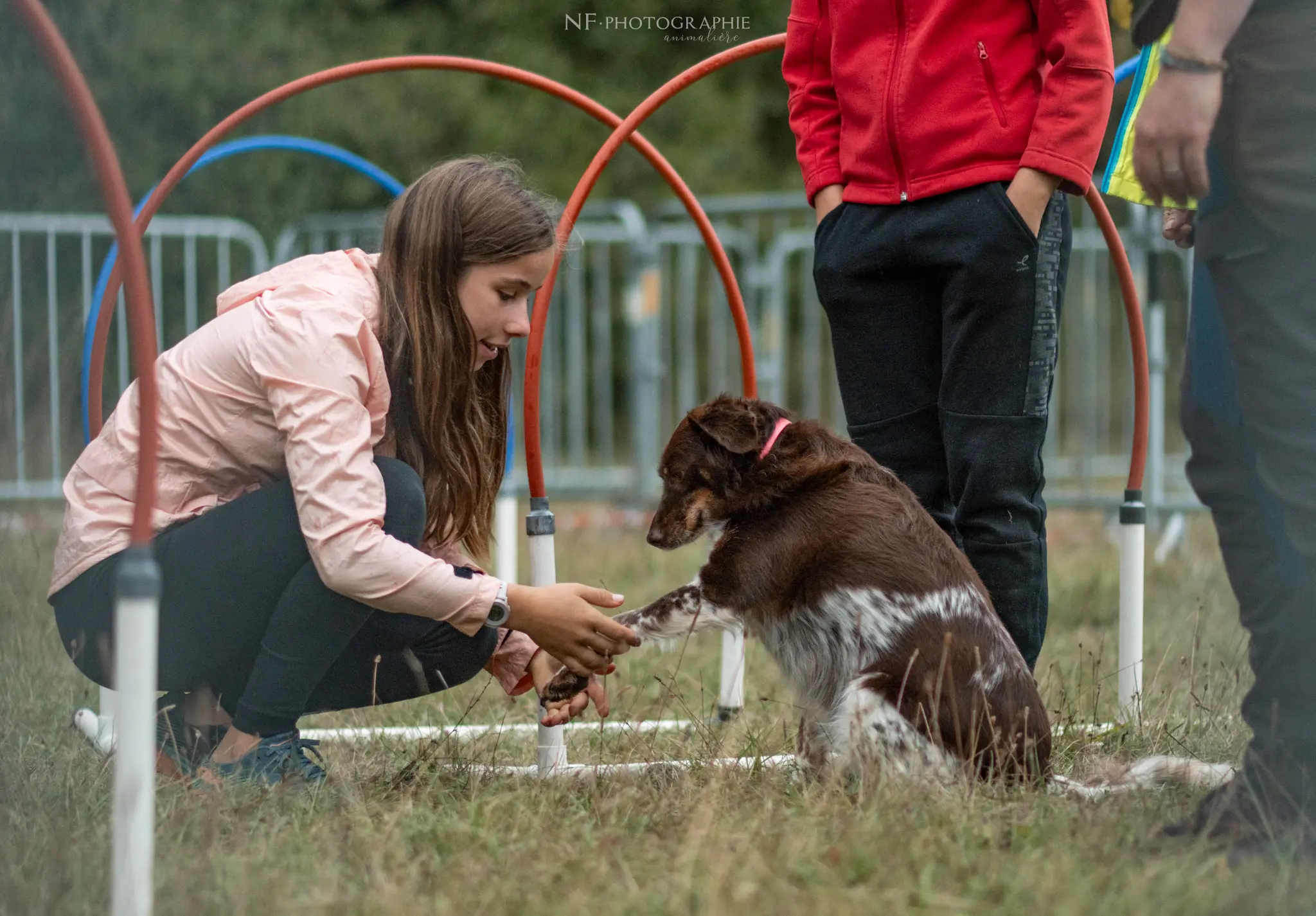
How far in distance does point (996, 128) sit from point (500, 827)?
6.41 ft

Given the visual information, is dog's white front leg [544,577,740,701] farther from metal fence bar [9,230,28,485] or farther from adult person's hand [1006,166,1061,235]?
metal fence bar [9,230,28,485]

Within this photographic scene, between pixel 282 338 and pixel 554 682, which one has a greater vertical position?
pixel 282 338

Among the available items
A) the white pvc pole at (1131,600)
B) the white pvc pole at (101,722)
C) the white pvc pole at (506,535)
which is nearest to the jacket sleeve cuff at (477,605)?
the white pvc pole at (101,722)

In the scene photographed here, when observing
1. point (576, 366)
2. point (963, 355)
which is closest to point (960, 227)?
point (963, 355)

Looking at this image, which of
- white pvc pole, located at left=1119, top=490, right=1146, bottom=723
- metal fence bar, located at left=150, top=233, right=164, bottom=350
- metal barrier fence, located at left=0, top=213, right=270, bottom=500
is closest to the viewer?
white pvc pole, located at left=1119, top=490, right=1146, bottom=723

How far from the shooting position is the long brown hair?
2916 millimetres

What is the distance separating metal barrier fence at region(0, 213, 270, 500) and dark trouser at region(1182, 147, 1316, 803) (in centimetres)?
689

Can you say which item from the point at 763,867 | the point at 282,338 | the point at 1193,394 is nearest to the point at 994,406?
the point at 1193,394

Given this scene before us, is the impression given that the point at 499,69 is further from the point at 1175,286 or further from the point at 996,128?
the point at 1175,286

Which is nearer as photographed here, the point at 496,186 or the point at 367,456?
the point at 367,456

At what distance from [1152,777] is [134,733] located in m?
2.14

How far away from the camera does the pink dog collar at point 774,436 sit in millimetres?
3254

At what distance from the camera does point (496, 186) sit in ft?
9.74

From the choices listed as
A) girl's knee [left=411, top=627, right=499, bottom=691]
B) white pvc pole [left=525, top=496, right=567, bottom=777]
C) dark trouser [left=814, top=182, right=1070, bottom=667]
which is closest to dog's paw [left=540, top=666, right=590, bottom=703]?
white pvc pole [left=525, top=496, right=567, bottom=777]
